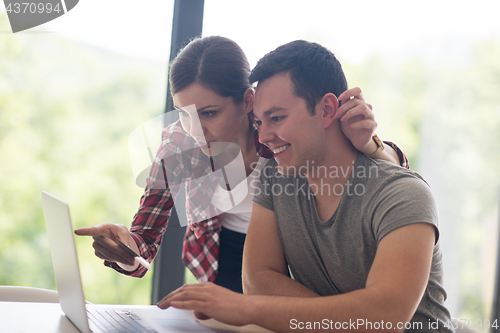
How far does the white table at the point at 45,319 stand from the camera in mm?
743

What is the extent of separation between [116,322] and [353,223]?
598 mm

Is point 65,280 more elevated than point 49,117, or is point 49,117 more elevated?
point 49,117

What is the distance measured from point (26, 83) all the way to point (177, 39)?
715 mm

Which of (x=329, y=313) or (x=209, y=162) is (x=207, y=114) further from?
(x=329, y=313)

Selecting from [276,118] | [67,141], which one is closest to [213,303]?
[276,118]

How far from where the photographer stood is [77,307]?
0.74m

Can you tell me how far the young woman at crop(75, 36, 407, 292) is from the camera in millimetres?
1021

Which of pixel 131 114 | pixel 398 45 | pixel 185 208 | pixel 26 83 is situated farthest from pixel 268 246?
pixel 398 45

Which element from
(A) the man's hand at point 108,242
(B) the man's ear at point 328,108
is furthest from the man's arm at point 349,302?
(B) the man's ear at point 328,108

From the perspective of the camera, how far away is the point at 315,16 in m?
1.95

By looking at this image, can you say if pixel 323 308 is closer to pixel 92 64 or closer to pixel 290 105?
pixel 290 105

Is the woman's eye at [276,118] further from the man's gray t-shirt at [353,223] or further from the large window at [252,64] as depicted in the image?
the large window at [252,64]

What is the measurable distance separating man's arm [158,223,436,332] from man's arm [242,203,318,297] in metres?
0.18

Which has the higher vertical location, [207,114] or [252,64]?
[252,64]
